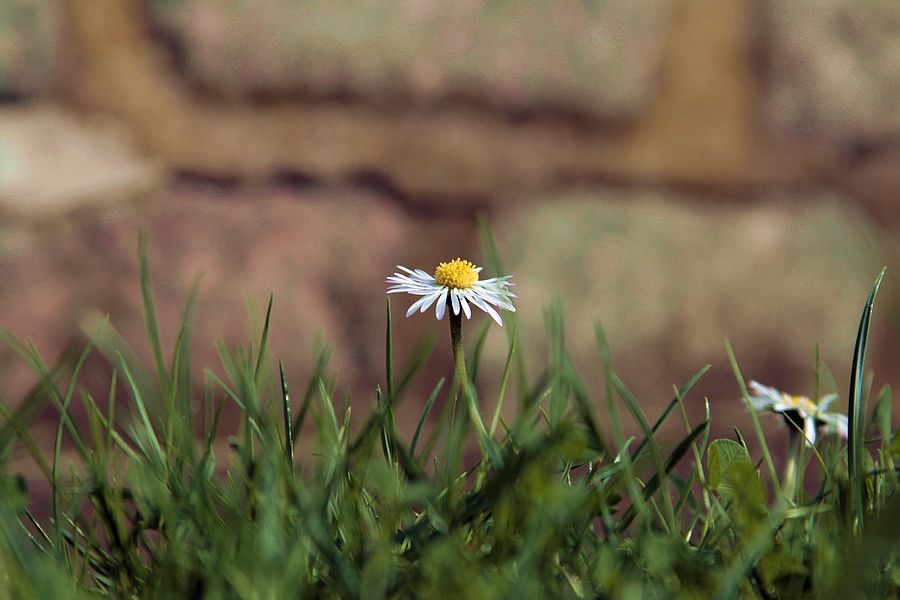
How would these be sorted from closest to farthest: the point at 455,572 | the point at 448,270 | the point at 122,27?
the point at 455,572 < the point at 448,270 < the point at 122,27

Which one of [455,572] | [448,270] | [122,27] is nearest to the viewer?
[455,572]

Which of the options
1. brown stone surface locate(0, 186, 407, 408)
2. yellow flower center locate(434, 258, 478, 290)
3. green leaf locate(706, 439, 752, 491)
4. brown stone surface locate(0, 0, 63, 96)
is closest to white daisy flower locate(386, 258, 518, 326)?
yellow flower center locate(434, 258, 478, 290)

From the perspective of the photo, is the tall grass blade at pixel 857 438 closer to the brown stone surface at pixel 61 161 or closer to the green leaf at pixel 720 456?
the green leaf at pixel 720 456

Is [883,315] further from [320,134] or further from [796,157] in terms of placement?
[320,134]

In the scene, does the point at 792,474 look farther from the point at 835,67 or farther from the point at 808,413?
the point at 835,67

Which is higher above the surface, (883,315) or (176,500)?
(176,500)

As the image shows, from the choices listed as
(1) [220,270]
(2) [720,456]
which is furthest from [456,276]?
(1) [220,270]

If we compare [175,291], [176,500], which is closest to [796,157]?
[175,291]
